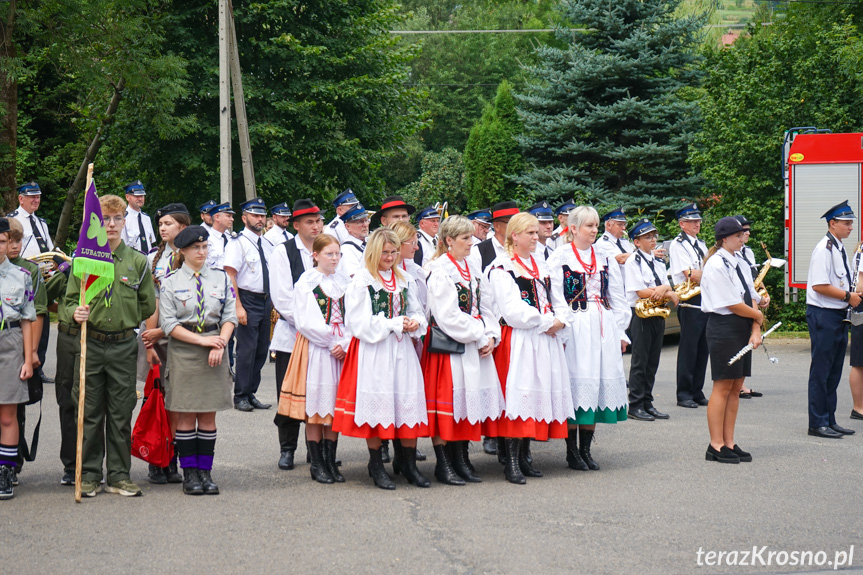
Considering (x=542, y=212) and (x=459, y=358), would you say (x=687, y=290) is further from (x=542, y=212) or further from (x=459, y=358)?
(x=459, y=358)

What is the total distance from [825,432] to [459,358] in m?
4.11

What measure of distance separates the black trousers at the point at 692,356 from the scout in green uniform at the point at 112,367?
6.47 meters

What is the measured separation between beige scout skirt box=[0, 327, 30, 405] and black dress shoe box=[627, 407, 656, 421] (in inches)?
242

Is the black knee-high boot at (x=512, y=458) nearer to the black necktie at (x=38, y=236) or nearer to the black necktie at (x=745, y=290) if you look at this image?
the black necktie at (x=745, y=290)

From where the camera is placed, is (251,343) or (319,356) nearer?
(319,356)

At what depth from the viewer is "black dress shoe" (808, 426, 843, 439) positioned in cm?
913

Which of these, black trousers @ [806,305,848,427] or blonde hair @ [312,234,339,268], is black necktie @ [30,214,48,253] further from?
black trousers @ [806,305,848,427]

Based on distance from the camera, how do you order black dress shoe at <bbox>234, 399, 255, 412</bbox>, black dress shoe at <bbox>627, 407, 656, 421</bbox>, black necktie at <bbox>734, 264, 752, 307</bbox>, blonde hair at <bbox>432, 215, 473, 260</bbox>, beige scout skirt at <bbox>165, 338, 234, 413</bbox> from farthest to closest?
black dress shoe at <bbox>234, 399, 255, 412</bbox> → black dress shoe at <bbox>627, 407, 656, 421</bbox> → black necktie at <bbox>734, 264, 752, 307</bbox> → blonde hair at <bbox>432, 215, 473, 260</bbox> → beige scout skirt at <bbox>165, 338, 234, 413</bbox>

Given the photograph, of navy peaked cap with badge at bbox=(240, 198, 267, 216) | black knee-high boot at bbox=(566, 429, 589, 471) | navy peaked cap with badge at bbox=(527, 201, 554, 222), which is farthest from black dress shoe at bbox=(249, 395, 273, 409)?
black knee-high boot at bbox=(566, 429, 589, 471)

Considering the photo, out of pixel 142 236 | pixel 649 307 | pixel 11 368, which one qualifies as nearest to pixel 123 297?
pixel 11 368

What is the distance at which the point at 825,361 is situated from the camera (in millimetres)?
9367

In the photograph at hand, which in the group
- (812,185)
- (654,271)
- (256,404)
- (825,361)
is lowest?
(256,404)

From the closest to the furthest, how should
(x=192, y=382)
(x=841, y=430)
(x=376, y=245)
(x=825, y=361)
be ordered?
(x=192, y=382) → (x=376, y=245) → (x=841, y=430) → (x=825, y=361)

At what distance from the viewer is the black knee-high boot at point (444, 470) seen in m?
7.34
